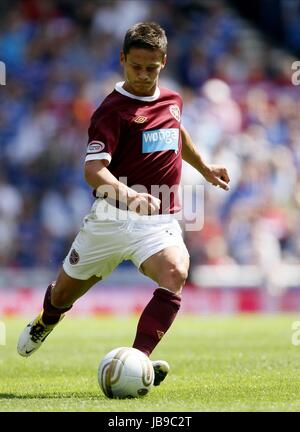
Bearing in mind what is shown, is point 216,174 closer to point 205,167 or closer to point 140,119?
point 205,167

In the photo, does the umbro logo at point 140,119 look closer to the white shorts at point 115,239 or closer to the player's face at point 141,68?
the player's face at point 141,68

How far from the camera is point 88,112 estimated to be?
59.8 feet

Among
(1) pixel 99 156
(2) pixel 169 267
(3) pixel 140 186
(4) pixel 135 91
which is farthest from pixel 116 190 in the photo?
(4) pixel 135 91

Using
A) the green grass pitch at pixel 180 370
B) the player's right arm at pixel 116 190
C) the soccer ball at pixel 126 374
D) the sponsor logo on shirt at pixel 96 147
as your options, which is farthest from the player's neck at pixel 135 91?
the green grass pitch at pixel 180 370

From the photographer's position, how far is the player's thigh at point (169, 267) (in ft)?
21.7

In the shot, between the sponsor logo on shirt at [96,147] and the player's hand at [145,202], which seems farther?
the sponsor logo on shirt at [96,147]

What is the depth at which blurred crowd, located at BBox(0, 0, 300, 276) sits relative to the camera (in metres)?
16.7

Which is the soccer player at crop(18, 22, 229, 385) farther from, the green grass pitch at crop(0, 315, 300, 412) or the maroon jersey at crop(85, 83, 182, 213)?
the green grass pitch at crop(0, 315, 300, 412)

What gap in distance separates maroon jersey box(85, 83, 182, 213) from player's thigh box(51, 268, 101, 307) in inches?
31.5

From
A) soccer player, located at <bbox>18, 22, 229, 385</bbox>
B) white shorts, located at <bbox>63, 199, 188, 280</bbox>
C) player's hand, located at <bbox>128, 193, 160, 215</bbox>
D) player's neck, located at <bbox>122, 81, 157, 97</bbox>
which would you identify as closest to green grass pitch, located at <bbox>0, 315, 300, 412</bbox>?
soccer player, located at <bbox>18, 22, 229, 385</bbox>

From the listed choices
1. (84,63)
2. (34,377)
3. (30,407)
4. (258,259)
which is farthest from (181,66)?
(30,407)

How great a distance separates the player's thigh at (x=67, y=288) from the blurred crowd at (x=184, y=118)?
29.3 ft
